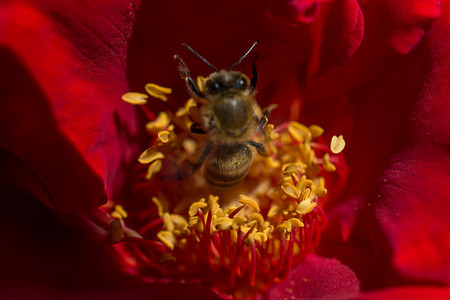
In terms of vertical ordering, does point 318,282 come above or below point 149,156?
below

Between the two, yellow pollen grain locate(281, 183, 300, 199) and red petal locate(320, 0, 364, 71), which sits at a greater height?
red petal locate(320, 0, 364, 71)

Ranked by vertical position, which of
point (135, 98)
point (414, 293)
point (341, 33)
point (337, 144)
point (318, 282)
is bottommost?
point (318, 282)

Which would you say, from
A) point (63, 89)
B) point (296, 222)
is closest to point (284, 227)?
point (296, 222)

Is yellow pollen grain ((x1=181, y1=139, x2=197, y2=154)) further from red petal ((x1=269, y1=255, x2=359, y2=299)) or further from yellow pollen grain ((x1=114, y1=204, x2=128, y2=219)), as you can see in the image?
red petal ((x1=269, y1=255, x2=359, y2=299))

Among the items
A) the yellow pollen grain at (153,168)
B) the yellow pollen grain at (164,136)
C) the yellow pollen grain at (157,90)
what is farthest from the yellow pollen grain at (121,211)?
the yellow pollen grain at (157,90)

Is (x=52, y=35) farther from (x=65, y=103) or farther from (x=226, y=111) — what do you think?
(x=226, y=111)

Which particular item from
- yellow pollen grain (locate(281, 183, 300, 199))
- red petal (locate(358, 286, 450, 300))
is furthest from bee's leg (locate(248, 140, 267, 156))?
red petal (locate(358, 286, 450, 300))

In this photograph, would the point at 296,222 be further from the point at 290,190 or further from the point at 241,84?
the point at 241,84
